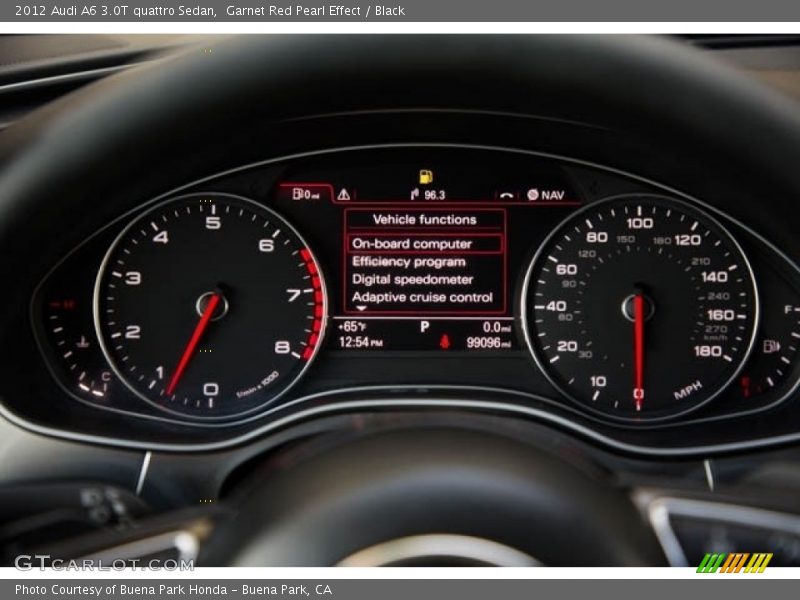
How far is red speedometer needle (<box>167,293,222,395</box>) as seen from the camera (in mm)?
2406

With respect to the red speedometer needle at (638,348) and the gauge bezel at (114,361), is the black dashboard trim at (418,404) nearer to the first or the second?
the gauge bezel at (114,361)

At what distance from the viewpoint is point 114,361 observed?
245 centimetres

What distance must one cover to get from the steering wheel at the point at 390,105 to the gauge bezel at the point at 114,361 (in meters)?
0.76

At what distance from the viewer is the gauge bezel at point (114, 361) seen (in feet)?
7.87

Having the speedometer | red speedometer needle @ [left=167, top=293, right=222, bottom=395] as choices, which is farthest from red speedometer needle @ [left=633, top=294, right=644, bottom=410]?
red speedometer needle @ [left=167, top=293, right=222, bottom=395]

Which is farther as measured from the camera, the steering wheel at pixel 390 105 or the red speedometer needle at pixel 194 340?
the red speedometer needle at pixel 194 340

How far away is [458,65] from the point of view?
56.7 inches

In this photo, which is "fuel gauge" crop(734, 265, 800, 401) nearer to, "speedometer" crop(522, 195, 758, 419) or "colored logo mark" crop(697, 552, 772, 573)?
"speedometer" crop(522, 195, 758, 419)

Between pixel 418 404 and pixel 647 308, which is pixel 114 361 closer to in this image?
pixel 418 404

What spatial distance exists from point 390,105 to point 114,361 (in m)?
1.08

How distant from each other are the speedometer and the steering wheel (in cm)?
82

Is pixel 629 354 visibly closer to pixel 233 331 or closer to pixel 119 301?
pixel 233 331

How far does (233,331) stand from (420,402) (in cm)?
A: 45

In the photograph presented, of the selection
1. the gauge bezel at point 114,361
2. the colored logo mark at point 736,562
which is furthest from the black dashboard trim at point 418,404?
the colored logo mark at point 736,562
